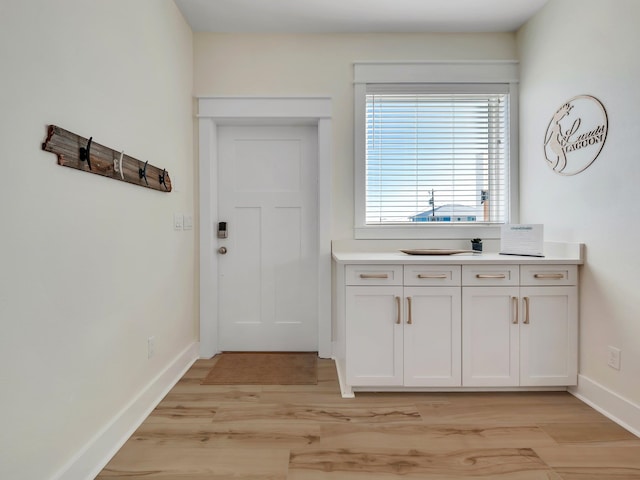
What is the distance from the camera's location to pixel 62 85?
51.5 inches

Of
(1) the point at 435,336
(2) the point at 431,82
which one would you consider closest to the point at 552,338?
(1) the point at 435,336

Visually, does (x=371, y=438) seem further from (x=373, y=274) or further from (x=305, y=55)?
(x=305, y=55)

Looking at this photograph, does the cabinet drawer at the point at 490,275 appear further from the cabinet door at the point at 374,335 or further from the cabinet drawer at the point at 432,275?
the cabinet door at the point at 374,335

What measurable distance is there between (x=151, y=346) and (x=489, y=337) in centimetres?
209

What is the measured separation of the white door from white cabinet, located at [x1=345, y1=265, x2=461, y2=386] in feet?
2.71

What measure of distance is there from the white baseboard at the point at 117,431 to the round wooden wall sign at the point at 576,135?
295 cm

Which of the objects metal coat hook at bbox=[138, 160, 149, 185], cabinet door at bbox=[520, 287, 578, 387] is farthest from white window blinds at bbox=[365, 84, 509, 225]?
metal coat hook at bbox=[138, 160, 149, 185]

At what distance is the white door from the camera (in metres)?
2.89

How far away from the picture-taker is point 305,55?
2.74 metres

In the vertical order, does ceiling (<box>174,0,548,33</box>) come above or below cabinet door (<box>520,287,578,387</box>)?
above

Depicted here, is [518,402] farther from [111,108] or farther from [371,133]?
[111,108]

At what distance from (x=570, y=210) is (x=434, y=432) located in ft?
5.39

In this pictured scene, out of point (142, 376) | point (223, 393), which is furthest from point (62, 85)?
point (223, 393)

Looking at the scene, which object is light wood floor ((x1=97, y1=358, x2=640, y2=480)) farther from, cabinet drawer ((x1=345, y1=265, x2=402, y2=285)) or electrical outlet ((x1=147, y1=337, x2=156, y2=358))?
cabinet drawer ((x1=345, y1=265, x2=402, y2=285))
